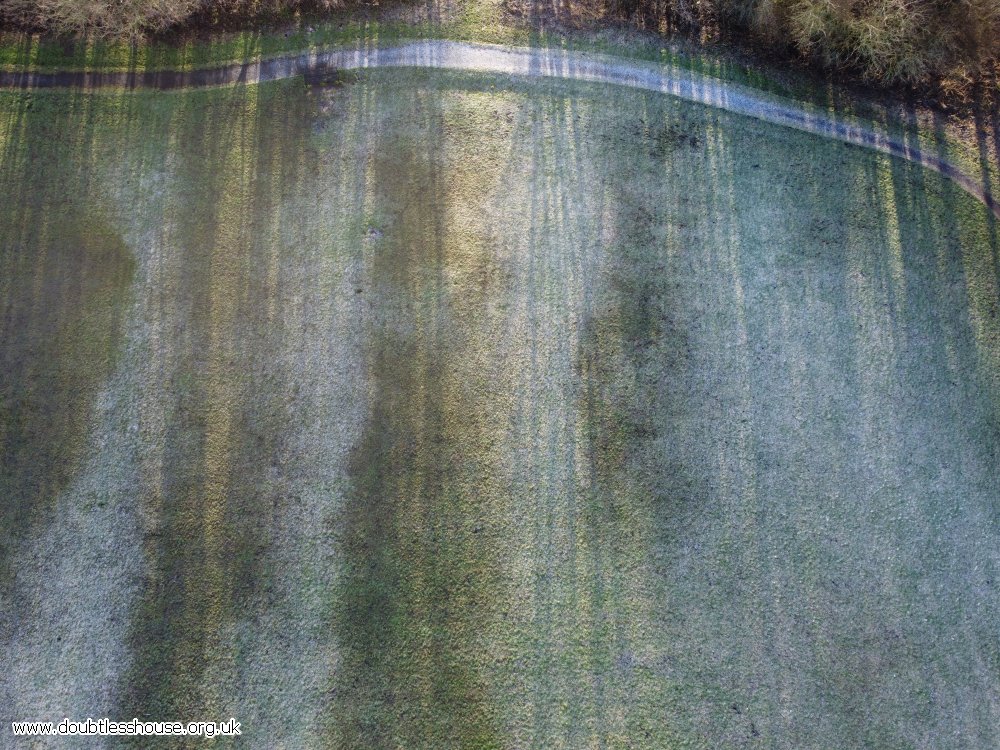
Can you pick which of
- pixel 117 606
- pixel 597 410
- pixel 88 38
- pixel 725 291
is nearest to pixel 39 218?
pixel 88 38

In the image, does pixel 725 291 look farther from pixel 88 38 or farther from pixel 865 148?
pixel 88 38

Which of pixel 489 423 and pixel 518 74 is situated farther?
pixel 518 74

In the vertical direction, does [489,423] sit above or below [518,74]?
below

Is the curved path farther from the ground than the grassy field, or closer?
farther from the ground

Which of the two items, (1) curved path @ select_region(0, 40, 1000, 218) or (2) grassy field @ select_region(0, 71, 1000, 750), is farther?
(1) curved path @ select_region(0, 40, 1000, 218)
